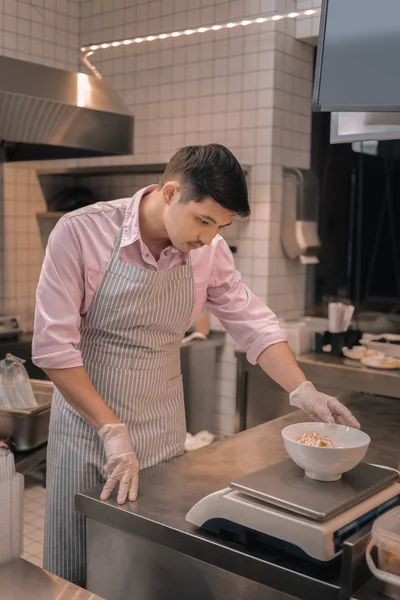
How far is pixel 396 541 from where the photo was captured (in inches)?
47.6

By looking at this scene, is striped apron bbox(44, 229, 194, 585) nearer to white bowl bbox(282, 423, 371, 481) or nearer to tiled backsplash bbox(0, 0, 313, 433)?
white bowl bbox(282, 423, 371, 481)

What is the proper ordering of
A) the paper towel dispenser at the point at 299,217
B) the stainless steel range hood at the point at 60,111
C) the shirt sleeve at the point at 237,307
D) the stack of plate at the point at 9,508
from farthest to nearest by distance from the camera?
the paper towel dispenser at the point at 299,217, the stainless steel range hood at the point at 60,111, the shirt sleeve at the point at 237,307, the stack of plate at the point at 9,508

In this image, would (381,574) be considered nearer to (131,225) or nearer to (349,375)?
(131,225)

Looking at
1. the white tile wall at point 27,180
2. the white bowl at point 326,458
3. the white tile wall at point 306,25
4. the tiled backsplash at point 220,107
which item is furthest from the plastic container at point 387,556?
the white tile wall at point 27,180

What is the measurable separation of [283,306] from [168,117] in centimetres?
143

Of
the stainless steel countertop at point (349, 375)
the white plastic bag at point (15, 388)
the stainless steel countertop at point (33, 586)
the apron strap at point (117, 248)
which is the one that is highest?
the apron strap at point (117, 248)

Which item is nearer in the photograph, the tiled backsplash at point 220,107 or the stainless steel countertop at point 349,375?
the stainless steel countertop at point 349,375

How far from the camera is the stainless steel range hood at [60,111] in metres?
2.37

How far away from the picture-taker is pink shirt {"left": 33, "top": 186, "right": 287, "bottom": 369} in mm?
1774

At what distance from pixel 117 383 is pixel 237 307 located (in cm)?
44

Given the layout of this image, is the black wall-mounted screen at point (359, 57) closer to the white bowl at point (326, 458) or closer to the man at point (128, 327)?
the man at point (128, 327)

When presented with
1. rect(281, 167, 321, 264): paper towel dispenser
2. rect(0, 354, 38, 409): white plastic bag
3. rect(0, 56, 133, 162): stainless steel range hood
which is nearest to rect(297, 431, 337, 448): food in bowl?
rect(0, 354, 38, 409): white plastic bag

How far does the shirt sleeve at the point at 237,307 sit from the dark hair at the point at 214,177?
1.26ft

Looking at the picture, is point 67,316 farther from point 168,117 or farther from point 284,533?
point 168,117
